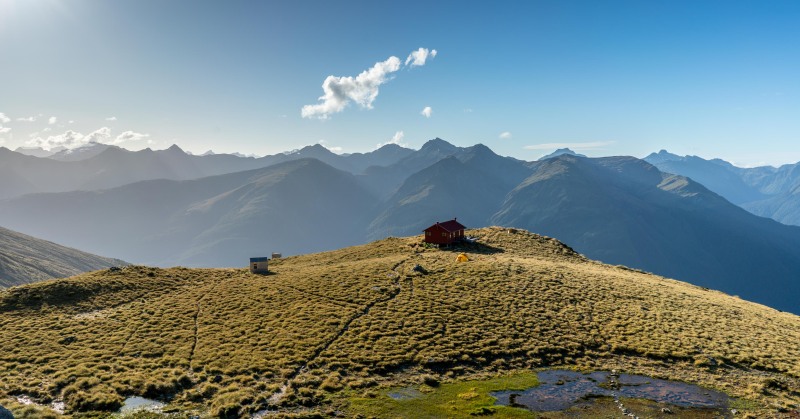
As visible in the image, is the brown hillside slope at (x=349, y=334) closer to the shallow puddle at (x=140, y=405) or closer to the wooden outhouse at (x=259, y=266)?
the shallow puddle at (x=140, y=405)

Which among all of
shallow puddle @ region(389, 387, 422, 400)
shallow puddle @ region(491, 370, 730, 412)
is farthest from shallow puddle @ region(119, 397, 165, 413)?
shallow puddle @ region(491, 370, 730, 412)

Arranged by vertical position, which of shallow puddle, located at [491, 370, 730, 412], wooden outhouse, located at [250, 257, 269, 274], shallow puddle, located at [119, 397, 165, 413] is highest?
wooden outhouse, located at [250, 257, 269, 274]

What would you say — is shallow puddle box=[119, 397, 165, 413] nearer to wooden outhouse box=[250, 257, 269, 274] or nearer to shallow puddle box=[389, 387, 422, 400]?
shallow puddle box=[389, 387, 422, 400]

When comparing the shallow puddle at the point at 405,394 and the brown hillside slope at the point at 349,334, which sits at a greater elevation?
the brown hillside slope at the point at 349,334

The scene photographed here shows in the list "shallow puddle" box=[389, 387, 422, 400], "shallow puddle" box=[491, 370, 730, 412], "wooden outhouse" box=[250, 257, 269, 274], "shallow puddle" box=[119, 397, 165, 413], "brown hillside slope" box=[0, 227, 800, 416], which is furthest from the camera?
"wooden outhouse" box=[250, 257, 269, 274]

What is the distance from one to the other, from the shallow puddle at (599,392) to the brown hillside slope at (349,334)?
5.91 feet

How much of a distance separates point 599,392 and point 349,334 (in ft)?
71.1

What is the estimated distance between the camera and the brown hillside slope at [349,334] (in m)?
30.3

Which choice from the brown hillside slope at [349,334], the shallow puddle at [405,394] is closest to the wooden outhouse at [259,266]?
the brown hillside slope at [349,334]

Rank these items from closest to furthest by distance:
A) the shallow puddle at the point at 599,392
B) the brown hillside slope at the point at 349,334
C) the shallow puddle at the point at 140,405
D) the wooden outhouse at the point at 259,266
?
1. the shallow puddle at the point at 140,405
2. the shallow puddle at the point at 599,392
3. the brown hillside slope at the point at 349,334
4. the wooden outhouse at the point at 259,266

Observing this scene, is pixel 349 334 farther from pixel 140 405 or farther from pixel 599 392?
pixel 599 392

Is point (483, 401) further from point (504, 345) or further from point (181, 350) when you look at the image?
point (181, 350)

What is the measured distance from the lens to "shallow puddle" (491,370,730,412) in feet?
93.8

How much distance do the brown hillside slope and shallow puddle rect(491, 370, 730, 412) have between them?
5.91 feet
